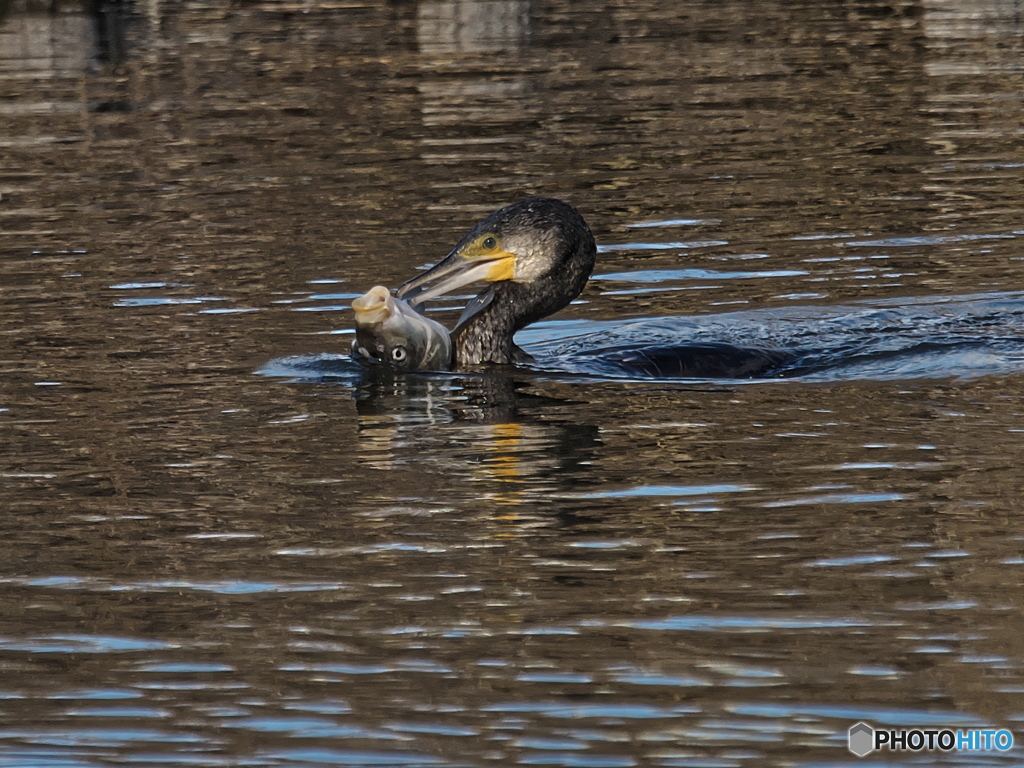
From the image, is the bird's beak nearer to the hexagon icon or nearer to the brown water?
the brown water

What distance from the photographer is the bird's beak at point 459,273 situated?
8.85 meters

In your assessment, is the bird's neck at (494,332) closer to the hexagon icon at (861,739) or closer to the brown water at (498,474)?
the brown water at (498,474)

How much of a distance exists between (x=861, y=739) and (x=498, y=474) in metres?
2.79

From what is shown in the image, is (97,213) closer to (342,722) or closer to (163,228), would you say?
(163,228)

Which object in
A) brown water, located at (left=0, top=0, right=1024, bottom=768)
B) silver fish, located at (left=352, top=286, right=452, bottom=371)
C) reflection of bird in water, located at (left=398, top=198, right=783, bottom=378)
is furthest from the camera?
reflection of bird in water, located at (left=398, top=198, right=783, bottom=378)

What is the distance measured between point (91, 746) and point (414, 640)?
1.01m

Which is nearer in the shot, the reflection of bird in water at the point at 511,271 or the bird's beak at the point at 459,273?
the bird's beak at the point at 459,273

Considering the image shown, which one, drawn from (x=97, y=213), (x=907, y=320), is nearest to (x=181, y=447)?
(x=907, y=320)

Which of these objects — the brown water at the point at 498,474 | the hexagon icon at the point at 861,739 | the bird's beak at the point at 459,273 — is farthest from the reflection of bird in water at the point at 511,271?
the hexagon icon at the point at 861,739

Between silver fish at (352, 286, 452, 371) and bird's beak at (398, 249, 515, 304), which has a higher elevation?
bird's beak at (398, 249, 515, 304)

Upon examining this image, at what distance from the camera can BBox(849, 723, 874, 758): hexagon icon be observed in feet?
14.1

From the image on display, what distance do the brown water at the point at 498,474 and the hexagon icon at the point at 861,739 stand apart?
4 cm

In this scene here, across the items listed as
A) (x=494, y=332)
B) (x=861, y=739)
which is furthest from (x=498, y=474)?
(x=861, y=739)

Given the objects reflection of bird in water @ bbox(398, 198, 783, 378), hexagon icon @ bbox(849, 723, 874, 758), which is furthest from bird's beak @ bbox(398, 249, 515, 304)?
hexagon icon @ bbox(849, 723, 874, 758)
